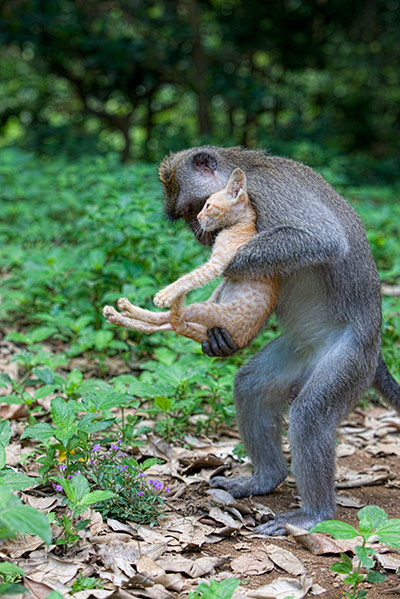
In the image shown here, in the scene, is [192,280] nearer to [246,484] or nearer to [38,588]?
[246,484]

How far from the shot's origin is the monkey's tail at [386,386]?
4.20 meters

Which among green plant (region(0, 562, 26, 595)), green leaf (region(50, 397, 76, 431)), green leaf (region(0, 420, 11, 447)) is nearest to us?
green plant (region(0, 562, 26, 595))

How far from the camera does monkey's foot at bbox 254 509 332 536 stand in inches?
144

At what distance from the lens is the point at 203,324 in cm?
370

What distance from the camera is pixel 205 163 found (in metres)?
3.97

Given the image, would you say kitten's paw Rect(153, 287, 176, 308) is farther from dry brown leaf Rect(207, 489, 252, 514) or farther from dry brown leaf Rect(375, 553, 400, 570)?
dry brown leaf Rect(375, 553, 400, 570)

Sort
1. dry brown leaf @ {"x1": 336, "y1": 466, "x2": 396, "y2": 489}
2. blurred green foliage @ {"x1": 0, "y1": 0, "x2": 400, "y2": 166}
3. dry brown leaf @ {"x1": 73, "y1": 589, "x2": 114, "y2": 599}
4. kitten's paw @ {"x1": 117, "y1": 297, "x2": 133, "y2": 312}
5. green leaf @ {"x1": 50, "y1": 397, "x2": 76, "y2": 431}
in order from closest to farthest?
dry brown leaf @ {"x1": 73, "y1": 589, "x2": 114, "y2": 599} → green leaf @ {"x1": 50, "y1": 397, "x2": 76, "y2": 431} → kitten's paw @ {"x1": 117, "y1": 297, "x2": 133, "y2": 312} → dry brown leaf @ {"x1": 336, "y1": 466, "x2": 396, "y2": 489} → blurred green foliage @ {"x1": 0, "y1": 0, "x2": 400, "y2": 166}

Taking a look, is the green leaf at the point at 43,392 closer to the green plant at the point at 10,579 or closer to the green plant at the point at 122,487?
the green plant at the point at 122,487

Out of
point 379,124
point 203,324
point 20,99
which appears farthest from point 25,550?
point 379,124

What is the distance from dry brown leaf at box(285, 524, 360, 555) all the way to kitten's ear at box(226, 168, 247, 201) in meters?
1.69

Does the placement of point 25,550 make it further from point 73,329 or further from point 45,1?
point 45,1

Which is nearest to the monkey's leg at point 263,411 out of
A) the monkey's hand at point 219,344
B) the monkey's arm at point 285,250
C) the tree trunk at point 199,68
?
the monkey's hand at point 219,344

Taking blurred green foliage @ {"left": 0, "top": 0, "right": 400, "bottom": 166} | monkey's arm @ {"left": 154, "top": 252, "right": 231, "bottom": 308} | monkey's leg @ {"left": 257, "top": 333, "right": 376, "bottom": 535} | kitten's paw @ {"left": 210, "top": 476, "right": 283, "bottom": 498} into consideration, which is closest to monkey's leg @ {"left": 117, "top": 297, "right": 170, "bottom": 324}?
monkey's arm @ {"left": 154, "top": 252, "right": 231, "bottom": 308}

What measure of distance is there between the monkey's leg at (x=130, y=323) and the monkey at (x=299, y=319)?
0.84 feet
